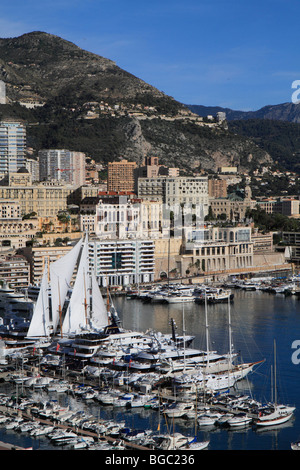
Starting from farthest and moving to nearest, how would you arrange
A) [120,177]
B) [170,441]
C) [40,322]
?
[120,177], [40,322], [170,441]

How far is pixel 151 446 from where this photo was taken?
42.3 feet

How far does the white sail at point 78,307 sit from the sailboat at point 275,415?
21.6 feet

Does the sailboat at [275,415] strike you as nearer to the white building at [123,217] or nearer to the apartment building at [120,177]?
the white building at [123,217]

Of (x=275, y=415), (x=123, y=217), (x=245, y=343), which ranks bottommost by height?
(x=275, y=415)

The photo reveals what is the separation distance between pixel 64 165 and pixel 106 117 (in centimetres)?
1261

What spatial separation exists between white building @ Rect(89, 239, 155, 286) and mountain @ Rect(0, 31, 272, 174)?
2783cm

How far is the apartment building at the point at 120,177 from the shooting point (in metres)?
52.5

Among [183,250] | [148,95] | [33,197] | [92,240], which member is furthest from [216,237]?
[148,95]

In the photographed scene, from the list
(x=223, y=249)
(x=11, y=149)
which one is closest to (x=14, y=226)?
(x=223, y=249)

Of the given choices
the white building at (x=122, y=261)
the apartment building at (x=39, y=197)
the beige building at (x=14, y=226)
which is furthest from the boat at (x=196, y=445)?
the apartment building at (x=39, y=197)

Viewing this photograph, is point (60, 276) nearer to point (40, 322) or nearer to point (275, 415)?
point (40, 322)

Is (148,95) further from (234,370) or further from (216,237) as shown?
(234,370)

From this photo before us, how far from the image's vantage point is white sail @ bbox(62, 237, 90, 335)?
67.6 ft

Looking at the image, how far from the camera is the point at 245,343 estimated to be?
825 inches
